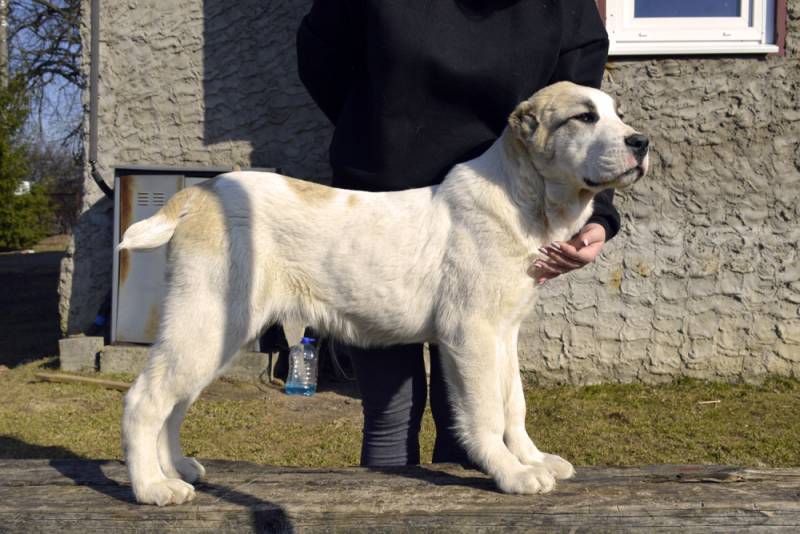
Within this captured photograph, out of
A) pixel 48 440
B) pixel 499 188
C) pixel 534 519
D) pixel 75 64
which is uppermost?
pixel 75 64

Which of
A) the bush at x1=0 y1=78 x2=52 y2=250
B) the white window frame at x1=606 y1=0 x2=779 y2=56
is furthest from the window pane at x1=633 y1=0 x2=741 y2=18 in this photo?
the bush at x1=0 y1=78 x2=52 y2=250

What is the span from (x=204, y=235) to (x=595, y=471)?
1.50m

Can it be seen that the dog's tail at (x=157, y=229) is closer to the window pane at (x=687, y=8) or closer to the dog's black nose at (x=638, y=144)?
the dog's black nose at (x=638, y=144)

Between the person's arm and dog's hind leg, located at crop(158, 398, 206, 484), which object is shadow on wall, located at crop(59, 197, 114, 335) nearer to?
the person's arm

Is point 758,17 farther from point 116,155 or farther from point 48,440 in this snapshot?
point 48,440

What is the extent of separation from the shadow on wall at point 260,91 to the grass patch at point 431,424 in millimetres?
1913

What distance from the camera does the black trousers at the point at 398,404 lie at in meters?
2.78

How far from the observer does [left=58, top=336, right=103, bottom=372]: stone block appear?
6262 millimetres

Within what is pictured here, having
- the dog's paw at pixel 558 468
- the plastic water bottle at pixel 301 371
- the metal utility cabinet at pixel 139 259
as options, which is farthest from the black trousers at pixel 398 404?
the metal utility cabinet at pixel 139 259

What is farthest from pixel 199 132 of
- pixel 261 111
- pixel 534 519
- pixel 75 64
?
pixel 75 64

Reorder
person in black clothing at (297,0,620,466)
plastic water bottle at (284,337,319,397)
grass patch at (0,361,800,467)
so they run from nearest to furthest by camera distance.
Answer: person in black clothing at (297,0,620,466) < grass patch at (0,361,800,467) < plastic water bottle at (284,337,319,397)

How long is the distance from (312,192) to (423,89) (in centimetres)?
51

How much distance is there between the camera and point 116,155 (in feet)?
21.4

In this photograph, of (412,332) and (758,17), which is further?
(758,17)
